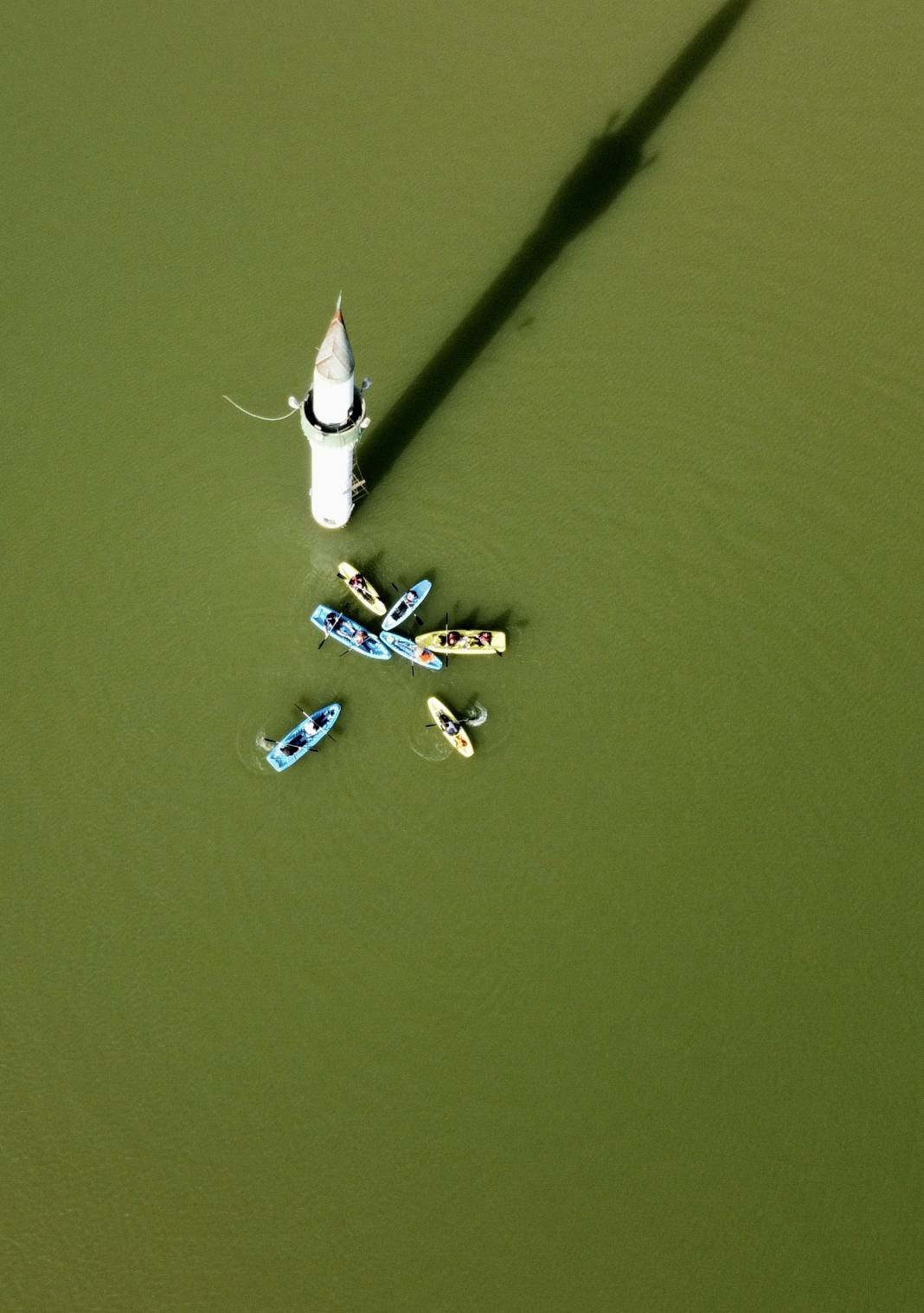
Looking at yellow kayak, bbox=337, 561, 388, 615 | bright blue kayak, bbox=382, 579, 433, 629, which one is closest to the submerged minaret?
yellow kayak, bbox=337, 561, 388, 615

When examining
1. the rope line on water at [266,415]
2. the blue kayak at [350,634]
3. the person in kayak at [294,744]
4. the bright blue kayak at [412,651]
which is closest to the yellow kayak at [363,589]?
the blue kayak at [350,634]

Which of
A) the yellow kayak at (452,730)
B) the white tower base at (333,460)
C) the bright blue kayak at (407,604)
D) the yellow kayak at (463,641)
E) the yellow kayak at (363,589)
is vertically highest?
the white tower base at (333,460)

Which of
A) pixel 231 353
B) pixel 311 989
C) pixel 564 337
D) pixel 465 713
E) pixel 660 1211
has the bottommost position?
pixel 660 1211

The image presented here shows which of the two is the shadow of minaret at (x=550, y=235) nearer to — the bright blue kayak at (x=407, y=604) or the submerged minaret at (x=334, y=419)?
the submerged minaret at (x=334, y=419)

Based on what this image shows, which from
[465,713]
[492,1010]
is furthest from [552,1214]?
[465,713]

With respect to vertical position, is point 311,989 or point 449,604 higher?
point 449,604

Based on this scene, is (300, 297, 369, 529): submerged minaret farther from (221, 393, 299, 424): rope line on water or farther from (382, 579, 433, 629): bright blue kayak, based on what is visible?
(221, 393, 299, 424): rope line on water

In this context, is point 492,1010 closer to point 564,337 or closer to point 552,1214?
point 552,1214
